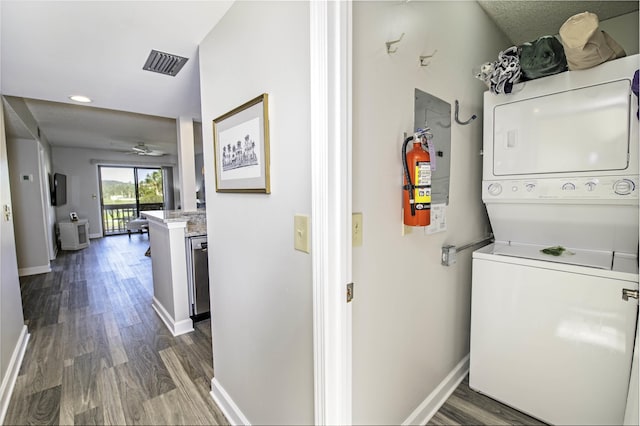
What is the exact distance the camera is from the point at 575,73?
1.43m

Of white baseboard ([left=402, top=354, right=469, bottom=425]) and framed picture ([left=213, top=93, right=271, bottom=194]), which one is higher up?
framed picture ([left=213, top=93, right=271, bottom=194])

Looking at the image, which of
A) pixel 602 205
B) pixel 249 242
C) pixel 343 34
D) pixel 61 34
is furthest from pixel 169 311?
pixel 602 205

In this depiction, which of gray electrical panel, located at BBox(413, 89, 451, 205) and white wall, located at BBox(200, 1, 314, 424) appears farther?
gray electrical panel, located at BBox(413, 89, 451, 205)

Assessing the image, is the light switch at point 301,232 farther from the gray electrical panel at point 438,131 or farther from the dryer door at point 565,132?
the dryer door at point 565,132

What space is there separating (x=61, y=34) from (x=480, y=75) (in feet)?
7.38

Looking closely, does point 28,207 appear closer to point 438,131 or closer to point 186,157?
point 186,157

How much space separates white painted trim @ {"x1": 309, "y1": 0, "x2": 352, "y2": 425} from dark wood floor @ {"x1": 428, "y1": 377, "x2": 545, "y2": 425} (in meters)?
0.95

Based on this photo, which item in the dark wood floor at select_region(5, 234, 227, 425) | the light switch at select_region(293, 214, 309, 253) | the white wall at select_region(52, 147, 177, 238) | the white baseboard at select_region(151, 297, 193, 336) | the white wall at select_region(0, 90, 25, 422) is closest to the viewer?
the light switch at select_region(293, 214, 309, 253)

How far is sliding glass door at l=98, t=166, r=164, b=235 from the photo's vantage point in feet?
25.4

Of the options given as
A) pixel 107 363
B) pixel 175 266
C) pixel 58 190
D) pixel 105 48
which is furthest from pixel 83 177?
pixel 105 48

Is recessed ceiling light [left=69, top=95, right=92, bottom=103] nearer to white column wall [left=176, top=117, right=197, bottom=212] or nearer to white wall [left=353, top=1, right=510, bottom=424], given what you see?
white column wall [left=176, top=117, right=197, bottom=212]

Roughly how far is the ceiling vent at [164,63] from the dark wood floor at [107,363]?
2094 millimetres

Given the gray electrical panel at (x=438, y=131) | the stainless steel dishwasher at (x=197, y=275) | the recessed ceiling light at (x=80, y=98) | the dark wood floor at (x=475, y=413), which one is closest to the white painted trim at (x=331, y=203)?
the gray electrical panel at (x=438, y=131)

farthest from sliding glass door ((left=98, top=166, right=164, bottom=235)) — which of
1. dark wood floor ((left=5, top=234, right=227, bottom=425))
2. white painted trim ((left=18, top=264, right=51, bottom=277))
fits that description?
dark wood floor ((left=5, top=234, right=227, bottom=425))
